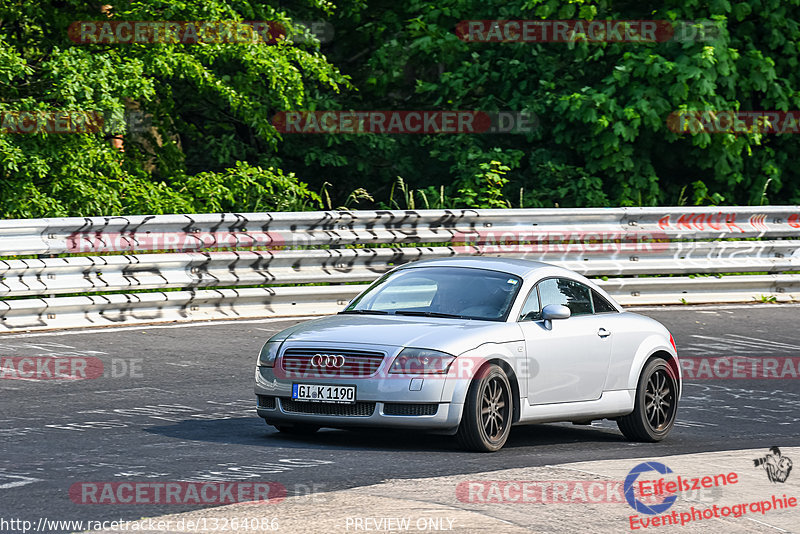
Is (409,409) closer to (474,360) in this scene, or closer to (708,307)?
(474,360)

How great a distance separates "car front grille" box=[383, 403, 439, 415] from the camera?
9031 mm

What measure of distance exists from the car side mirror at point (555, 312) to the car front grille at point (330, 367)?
1.40m

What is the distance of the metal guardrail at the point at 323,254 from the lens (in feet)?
47.5

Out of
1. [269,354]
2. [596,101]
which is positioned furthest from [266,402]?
[596,101]

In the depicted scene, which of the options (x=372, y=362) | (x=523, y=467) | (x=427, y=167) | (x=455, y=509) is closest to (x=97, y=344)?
(x=372, y=362)

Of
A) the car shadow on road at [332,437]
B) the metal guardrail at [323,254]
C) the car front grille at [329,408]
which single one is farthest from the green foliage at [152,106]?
Answer: the car front grille at [329,408]

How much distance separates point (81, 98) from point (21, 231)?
15.4 feet

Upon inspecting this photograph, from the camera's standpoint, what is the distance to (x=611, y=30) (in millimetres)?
21656

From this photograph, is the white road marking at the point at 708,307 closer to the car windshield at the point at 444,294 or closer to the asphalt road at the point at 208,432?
the asphalt road at the point at 208,432

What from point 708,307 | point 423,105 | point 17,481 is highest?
point 423,105

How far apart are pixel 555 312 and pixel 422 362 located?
1268 millimetres

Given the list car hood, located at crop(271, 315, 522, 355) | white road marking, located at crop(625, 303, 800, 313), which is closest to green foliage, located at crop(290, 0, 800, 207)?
white road marking, located at crop(625, 303, 800, 313)

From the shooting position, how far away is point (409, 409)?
29.8ft

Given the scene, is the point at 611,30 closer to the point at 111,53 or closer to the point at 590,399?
the point at 111,53
